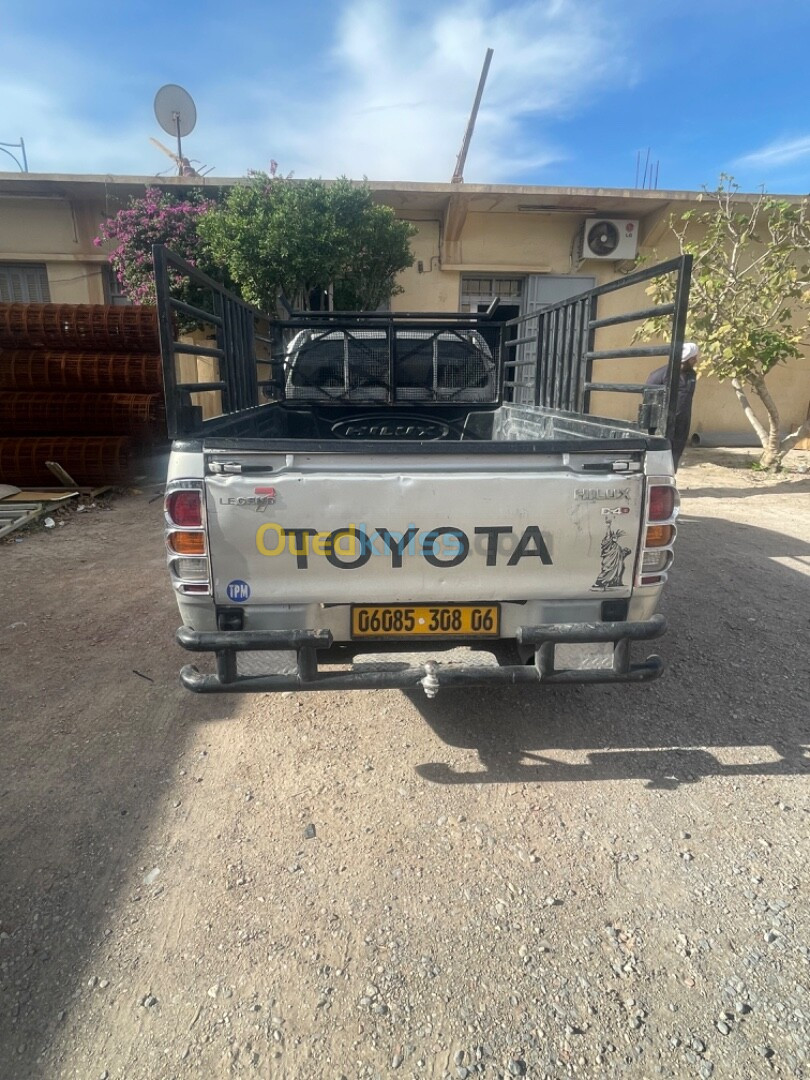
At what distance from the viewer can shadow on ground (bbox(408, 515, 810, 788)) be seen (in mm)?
2689

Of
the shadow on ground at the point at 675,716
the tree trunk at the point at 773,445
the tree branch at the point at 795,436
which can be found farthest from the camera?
the tree trunk at the point at 773,445

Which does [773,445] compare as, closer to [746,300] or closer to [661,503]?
[746,300]

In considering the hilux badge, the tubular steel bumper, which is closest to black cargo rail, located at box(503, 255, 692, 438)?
the hilux badge

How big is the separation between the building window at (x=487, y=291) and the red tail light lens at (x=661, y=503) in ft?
35.6

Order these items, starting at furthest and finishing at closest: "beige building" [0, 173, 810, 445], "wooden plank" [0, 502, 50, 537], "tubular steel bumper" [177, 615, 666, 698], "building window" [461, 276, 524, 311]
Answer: "building window" [461, 276, 524, 311] → "beige building" [0, 173, 810, 445] → "wooden plank" [0, 502, 50, 537] → "tubular steel bumper" [177, 615, 666, 698]

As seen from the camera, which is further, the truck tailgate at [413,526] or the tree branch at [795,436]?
the tree branch at [795,436]

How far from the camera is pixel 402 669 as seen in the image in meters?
2.45

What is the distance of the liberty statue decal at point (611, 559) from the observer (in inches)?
94.1

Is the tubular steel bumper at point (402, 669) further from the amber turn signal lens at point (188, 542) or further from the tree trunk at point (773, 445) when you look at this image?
the tree trunk at point (773, 445)

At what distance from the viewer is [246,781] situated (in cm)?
260

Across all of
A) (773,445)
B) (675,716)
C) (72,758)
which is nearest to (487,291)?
(773,445)

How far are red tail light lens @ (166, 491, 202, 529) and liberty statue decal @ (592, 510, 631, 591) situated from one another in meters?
1.50

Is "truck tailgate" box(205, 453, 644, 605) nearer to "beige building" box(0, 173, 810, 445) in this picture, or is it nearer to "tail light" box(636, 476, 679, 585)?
"tail light" box(636, 476, 679, 585)

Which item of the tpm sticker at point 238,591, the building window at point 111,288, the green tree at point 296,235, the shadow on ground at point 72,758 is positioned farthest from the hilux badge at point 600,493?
the building window at point 111,288
